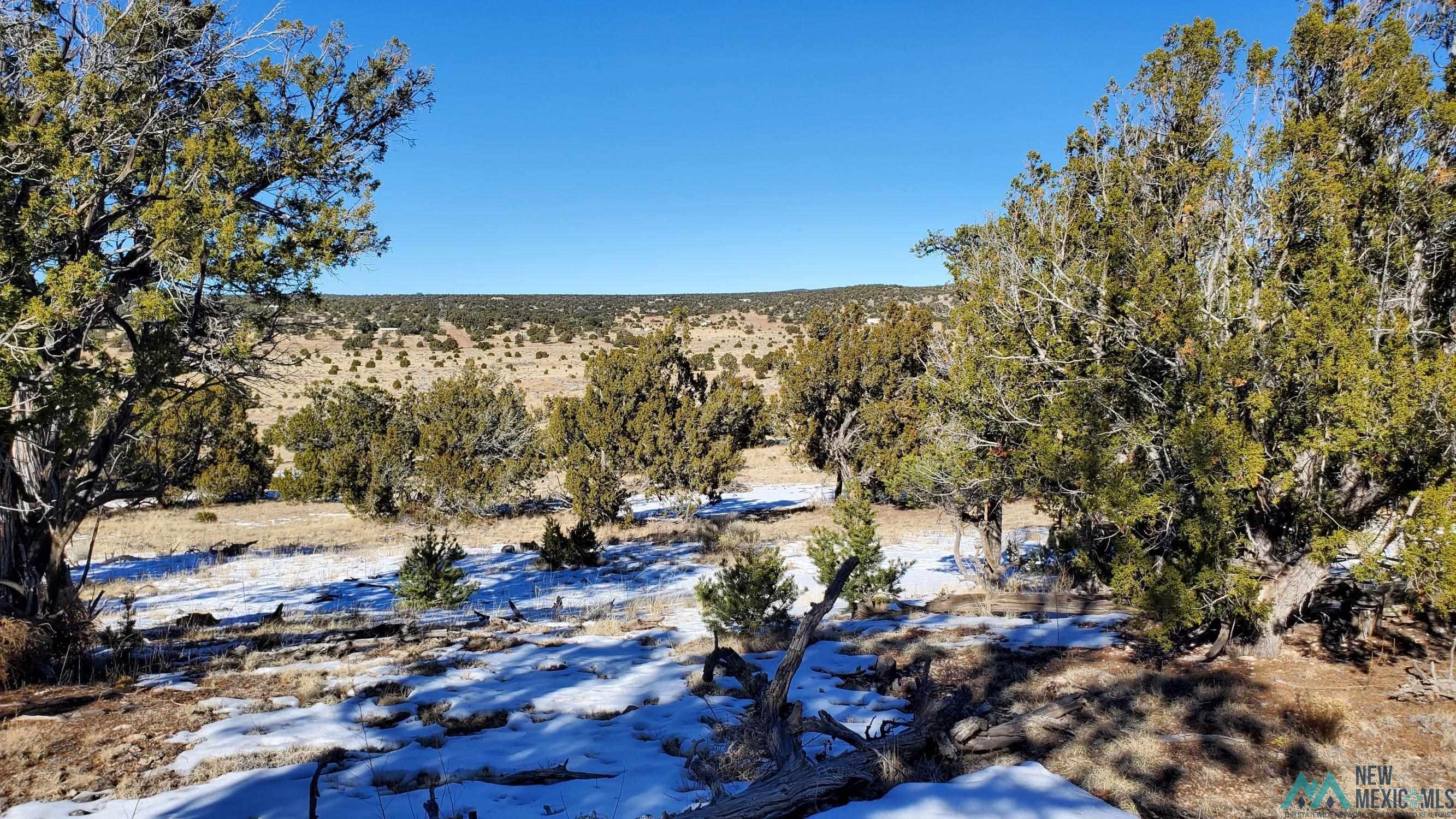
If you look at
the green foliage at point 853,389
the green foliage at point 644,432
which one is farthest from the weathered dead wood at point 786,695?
the green foliage at point 644,432

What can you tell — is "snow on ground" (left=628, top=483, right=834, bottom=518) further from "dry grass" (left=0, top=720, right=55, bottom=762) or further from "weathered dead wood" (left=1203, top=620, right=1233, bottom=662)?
"dry grass" (left=0, top=720, right=55, bottom=762)

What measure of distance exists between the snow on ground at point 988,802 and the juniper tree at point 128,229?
265 inches

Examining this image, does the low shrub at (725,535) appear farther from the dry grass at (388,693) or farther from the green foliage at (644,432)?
the dry grass at (388,693)

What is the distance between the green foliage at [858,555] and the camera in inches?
436

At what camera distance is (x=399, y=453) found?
21.2 metres

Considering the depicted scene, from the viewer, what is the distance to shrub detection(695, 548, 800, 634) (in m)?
9.55

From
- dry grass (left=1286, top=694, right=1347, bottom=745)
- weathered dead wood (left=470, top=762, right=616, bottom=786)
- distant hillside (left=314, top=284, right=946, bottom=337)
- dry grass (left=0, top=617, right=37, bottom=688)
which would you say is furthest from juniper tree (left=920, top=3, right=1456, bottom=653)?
distant hillside (left=314, top=284, right=946, bottom=337)

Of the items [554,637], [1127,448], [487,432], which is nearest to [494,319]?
[487,432]

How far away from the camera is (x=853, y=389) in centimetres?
2159

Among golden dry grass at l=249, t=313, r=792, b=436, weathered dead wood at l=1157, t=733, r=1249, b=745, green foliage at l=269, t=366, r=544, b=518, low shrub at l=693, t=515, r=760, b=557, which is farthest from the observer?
golden dry grass at l=249, t=313, r=792, b=436

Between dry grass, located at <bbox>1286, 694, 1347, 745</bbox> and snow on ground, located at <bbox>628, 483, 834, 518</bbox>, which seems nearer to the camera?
dry grass, located at <bbox>1286, 694, 1347, 745</bbox>

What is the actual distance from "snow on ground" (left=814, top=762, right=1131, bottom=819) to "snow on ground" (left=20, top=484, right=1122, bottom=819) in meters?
0.01

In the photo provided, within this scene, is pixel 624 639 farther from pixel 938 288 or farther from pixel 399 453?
pixel 938 288

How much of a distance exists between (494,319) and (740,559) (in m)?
65.3
